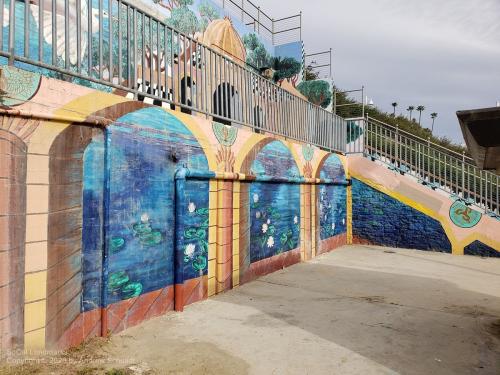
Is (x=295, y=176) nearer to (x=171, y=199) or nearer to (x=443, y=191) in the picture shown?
(x=171, y=199)

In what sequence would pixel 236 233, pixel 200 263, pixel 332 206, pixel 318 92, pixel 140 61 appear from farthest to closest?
pixel 318 92
pixel 332 206
pixel 236 233
pixel 200 263
pixel 140 61

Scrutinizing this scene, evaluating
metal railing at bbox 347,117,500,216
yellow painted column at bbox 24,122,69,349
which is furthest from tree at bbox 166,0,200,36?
yellow painted column at bbox 24,122,69,349

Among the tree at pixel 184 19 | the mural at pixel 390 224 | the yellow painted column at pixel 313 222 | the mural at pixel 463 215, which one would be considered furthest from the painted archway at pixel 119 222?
the mural at pixel 463 215

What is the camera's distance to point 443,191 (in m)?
10.2

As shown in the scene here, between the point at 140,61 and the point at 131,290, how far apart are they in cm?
285

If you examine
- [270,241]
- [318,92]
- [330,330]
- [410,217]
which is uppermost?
[318,92]

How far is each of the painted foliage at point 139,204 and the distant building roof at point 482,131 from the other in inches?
120

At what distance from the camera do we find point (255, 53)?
Answer: 13.3 m

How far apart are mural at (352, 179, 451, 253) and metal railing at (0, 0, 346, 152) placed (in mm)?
3086

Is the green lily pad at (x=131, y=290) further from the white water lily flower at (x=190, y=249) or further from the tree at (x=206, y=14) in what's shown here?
the tree at (x=206, y=14)

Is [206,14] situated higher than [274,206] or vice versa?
[206,14]

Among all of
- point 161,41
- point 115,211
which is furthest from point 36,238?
point 161,41

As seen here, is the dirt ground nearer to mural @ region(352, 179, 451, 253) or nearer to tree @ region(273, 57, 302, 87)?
mural @ region(352, 179, 451, 253)

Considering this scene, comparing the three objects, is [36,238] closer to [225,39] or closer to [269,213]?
[269,213]
